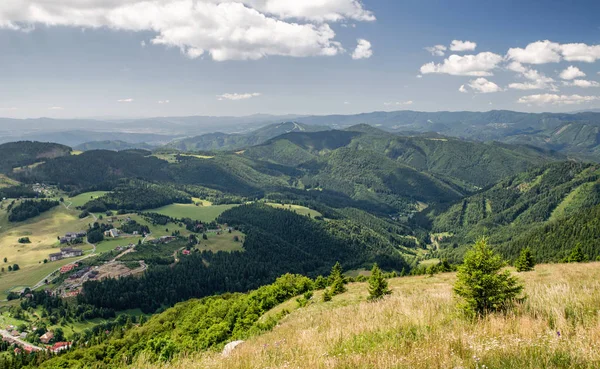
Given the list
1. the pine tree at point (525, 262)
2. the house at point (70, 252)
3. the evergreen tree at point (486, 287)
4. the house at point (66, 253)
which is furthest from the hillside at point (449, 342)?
the house at point (70, 252)

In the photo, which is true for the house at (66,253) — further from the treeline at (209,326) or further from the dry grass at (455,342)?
the dry grass at (455,342)

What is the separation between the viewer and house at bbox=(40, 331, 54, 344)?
321 ft

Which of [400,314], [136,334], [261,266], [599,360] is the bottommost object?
[261,266]

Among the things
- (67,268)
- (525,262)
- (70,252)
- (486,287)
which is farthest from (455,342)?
(70,252)

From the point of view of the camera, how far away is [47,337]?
98.8 m

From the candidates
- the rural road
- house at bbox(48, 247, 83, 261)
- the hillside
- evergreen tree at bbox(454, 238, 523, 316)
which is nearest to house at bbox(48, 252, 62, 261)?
house at bbox(48, 247, 83, 261)

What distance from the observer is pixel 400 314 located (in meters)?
12.8

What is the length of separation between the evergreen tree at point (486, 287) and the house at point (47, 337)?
127946mm

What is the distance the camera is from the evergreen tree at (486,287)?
1329 cm

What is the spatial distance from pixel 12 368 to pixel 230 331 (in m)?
69.5

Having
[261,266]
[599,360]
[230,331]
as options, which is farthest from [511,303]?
[261,266]

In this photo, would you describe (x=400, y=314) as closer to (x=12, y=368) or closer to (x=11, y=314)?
(x=12, y=368)

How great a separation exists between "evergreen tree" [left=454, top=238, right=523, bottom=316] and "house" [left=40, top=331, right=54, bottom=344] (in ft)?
420

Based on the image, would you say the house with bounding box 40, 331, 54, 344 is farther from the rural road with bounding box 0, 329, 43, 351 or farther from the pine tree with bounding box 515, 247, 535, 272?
the pine tree with bounding box 515, 247, 535, 272
